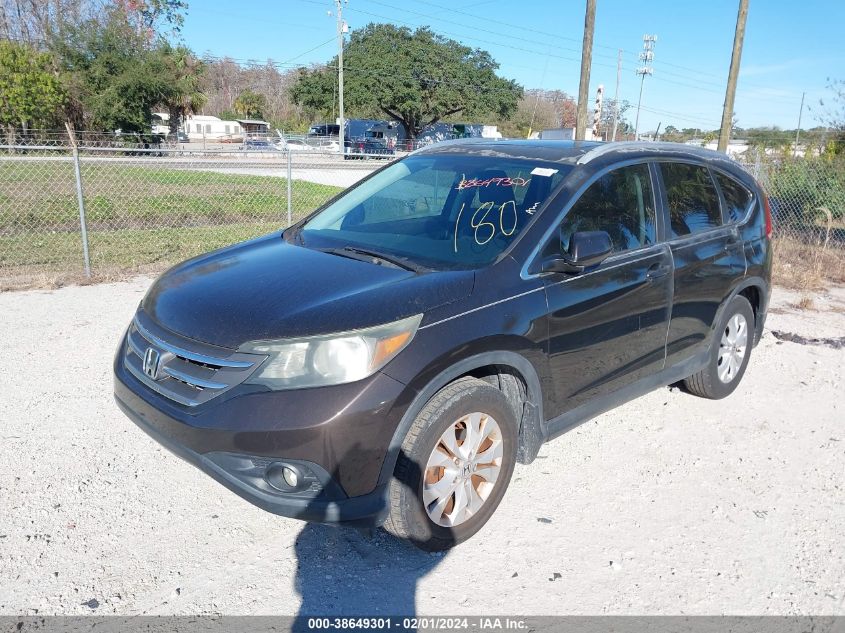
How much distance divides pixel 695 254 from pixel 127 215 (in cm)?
1186

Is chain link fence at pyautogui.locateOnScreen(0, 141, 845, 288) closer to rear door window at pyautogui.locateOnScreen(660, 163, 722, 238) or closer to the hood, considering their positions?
the hood

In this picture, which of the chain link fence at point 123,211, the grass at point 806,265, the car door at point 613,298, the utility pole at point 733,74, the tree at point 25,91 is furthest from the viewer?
the tree at point 25,91

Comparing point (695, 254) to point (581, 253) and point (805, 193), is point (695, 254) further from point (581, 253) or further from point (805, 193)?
point (805, 193)

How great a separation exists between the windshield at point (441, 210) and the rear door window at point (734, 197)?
1.73 meters

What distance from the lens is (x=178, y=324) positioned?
294 cm

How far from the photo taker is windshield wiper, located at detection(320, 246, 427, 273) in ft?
10.5

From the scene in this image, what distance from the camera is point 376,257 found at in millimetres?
3377

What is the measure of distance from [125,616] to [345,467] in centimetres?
105

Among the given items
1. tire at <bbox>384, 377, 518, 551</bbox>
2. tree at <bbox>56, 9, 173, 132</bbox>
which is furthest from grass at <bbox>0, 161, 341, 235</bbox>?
tree at <bbox>56, 9, 173, 132</bbox>

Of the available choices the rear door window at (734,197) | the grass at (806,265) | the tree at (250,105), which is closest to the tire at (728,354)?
the rear door window at (734,197)

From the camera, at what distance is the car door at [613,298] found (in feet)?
11.0

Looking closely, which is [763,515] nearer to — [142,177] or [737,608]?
[737,608]

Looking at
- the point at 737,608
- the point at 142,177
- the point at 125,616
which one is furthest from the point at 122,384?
the point at 142,177

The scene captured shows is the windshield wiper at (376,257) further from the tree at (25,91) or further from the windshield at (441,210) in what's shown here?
the tree at (25,91)
